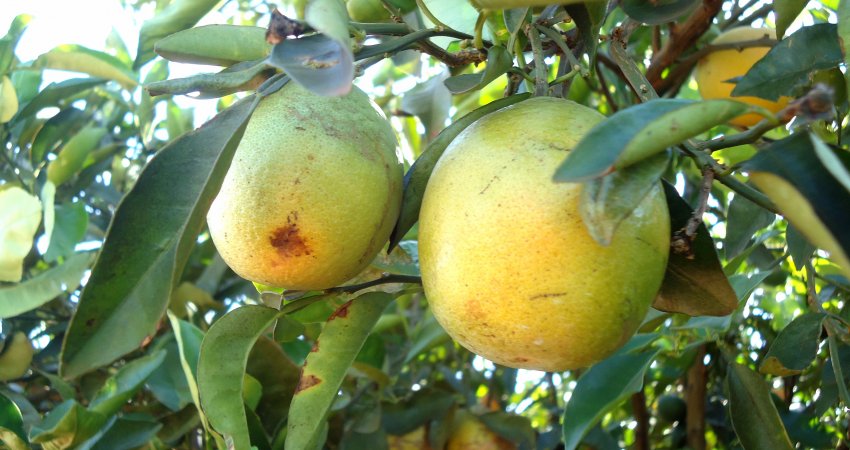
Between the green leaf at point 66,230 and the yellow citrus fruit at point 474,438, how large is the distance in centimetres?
78

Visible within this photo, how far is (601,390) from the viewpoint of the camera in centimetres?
101

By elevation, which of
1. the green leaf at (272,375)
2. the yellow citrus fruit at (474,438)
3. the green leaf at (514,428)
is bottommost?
the yellow citrus fruit at (474,438)

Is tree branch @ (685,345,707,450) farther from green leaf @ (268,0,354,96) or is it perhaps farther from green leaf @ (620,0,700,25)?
green leaf @ (268,0,354,96)

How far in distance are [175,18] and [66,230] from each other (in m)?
0.60

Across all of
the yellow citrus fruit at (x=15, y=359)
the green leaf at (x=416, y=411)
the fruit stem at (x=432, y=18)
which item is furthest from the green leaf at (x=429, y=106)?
the yellow citrus fruit at (x=15, y=359)

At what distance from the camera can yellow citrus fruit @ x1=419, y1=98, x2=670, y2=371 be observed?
0.68m

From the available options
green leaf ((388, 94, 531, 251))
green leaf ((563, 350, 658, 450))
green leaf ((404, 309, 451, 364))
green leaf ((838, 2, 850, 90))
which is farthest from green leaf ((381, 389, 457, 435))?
green leaf ((838, 2, 850, 90))

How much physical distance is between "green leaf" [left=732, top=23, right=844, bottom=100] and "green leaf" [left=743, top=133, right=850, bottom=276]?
36 centimetres

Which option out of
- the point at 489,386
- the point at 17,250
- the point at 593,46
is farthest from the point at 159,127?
the point at 593,46

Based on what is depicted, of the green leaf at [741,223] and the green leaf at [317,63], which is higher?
the green leaf at [317,63]

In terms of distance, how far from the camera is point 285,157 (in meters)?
0.80

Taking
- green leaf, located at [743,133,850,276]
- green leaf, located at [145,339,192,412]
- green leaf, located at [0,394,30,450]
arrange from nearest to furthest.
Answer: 1. green leaf, located at [743,133,850,276]
2. green leaf, located at [0,394,30,450]
3. green leaf, located at [145,339,192,412]

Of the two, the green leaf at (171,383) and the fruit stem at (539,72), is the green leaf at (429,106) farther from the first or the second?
the green leaf at (171,383)

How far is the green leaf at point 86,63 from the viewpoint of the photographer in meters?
1.58
